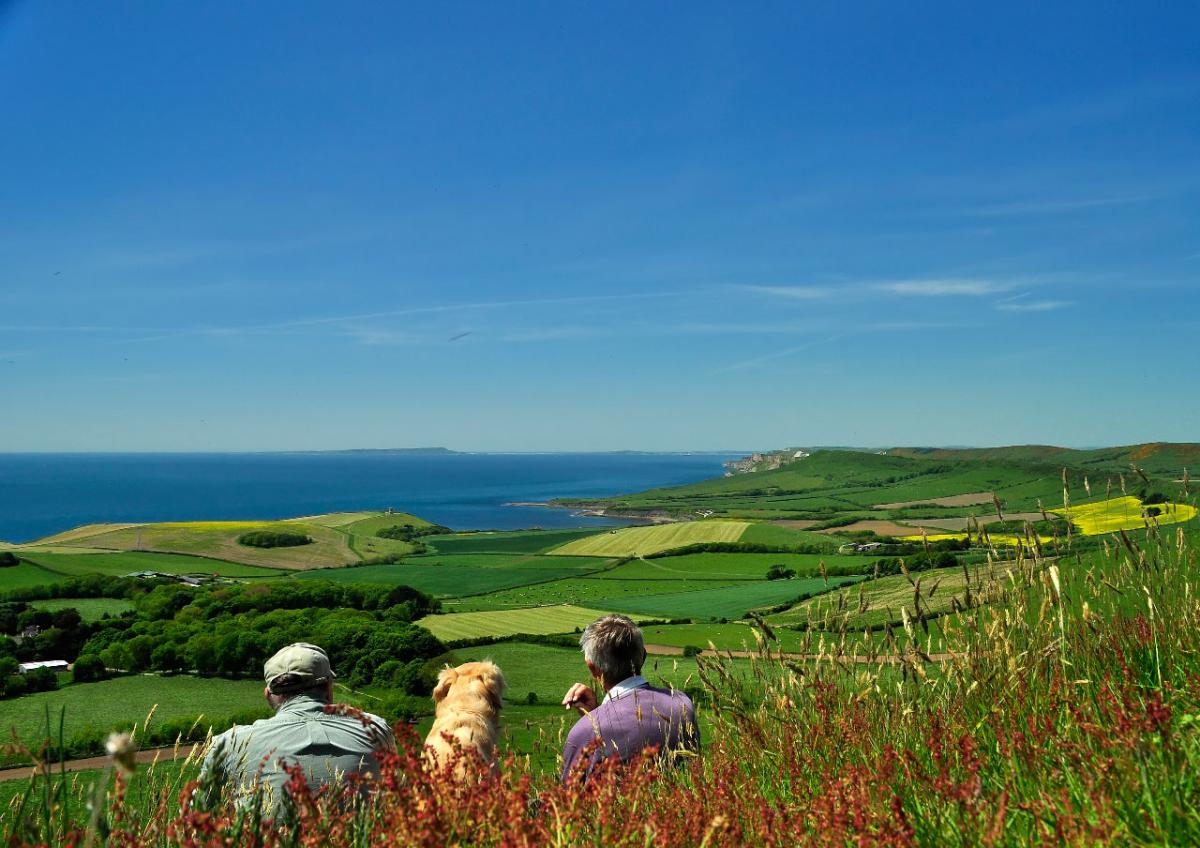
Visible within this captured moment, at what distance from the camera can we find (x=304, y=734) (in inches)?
149

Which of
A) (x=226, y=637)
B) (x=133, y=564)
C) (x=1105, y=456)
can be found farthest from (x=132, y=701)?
(x=1105, y=456)

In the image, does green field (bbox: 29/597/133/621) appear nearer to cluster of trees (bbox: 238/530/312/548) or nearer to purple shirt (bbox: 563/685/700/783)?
cluster of trees (bbox: 238/530/312/548)

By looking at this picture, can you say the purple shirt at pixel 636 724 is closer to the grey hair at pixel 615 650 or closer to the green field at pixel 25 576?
the grey hair at pixel 615 650

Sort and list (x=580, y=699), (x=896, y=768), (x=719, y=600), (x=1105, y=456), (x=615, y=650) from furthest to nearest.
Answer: (x=1105, y=456) → (x=719, y=600) → (x=615, y=650) → (x=580, y=699) → (x=896, y=768)

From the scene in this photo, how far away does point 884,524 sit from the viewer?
92250mm

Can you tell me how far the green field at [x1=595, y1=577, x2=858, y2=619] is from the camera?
49969 millimetres

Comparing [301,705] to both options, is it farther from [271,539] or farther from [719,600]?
[271,539]

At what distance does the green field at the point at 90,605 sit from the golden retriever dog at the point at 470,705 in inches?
2109

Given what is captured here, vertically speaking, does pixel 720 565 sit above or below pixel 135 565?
below

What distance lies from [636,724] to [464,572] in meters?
68.8

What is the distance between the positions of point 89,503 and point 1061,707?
9006 inches

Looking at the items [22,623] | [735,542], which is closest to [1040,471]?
[735,542]

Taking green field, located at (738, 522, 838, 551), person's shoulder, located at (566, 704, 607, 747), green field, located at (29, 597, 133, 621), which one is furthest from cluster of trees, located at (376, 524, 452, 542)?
person's shoulder, located at (566, 704, 607, 747)

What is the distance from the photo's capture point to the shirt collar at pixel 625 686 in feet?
15.0
